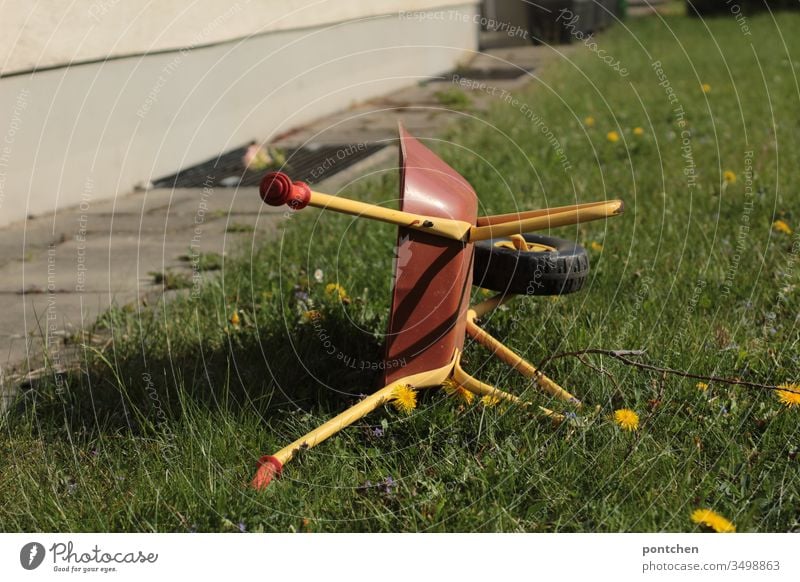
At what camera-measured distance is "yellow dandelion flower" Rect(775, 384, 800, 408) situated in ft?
7.81

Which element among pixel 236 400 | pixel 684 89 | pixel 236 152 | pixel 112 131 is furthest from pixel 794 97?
pixel 236 400

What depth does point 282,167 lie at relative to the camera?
488 cm

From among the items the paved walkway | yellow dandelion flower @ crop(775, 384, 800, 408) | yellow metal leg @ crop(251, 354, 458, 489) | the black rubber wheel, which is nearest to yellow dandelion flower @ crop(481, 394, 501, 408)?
yellow metal leg @ crop(251, 354, 458, 489)

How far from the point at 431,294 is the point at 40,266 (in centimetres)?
212

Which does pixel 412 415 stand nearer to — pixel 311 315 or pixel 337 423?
pixel 337 423

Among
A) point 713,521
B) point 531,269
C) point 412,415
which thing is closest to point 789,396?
point 713,521

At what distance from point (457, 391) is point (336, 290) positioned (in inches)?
29.5

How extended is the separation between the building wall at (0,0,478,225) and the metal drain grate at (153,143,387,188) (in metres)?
0.09

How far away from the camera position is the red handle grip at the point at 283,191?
1.92 meters

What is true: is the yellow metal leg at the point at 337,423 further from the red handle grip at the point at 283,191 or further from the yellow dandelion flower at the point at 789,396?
the yellow dandelion flower at the point at 789,396
